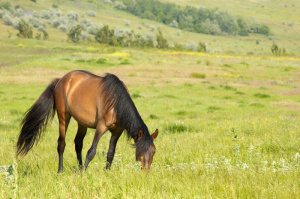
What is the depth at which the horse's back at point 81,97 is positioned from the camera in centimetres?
644

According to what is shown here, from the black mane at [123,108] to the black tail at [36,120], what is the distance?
184 cm

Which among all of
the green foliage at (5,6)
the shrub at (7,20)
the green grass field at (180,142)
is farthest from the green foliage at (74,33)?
the green foliage at (5,6)

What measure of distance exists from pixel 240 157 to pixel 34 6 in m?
159

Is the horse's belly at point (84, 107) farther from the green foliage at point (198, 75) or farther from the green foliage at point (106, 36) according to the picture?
the green foliage at point (106, 36)

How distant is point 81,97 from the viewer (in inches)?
264

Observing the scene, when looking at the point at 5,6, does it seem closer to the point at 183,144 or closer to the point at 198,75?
the point at 198,75

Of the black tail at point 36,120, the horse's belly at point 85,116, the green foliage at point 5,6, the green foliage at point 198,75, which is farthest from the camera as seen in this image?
the green foliage at point 5,6

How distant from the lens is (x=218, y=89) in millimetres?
25938

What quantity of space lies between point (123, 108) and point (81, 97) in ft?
3.98

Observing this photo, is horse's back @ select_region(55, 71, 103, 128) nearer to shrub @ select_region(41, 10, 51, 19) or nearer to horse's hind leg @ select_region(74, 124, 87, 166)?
horse's hind leg @ select_region(74, 124, 87, 166)

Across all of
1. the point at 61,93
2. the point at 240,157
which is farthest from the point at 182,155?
the point at 61,93

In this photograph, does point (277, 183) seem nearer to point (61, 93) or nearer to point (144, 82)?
point (61, 93)

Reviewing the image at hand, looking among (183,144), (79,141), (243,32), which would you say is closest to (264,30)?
(243,32)

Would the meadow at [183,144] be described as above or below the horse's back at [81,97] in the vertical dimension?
below
